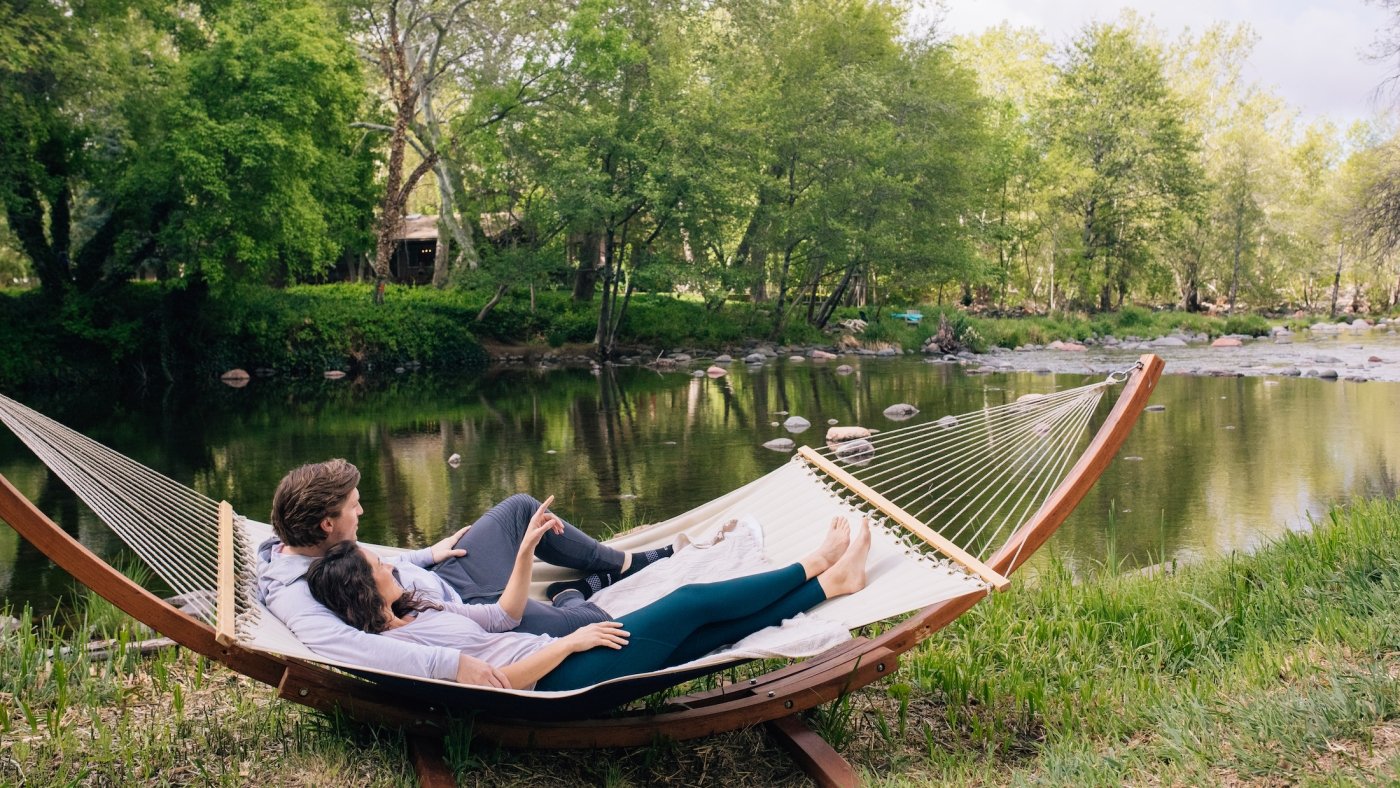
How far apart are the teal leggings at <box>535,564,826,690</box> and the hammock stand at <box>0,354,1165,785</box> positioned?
7 centimetres

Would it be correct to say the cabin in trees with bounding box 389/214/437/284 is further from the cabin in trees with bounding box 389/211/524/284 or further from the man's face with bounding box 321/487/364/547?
the man's face with bounding box 321/487/364/547

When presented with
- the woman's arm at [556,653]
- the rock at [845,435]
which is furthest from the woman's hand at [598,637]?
the rock at [845,435]

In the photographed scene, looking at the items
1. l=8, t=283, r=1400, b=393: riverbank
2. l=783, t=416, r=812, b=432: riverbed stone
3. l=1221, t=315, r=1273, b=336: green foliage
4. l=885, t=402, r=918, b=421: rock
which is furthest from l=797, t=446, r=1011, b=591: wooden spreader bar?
l=1221, t=315, r=1273, b=336: green foliage

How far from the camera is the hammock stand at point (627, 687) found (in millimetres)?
2570

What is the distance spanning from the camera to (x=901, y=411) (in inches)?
488

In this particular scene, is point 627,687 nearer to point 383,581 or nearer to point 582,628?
point 582,628

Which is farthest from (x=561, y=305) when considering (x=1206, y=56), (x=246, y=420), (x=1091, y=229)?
(x=1206, y=56)

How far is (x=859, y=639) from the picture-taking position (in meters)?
3.29

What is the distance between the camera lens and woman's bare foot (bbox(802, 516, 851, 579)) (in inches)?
121

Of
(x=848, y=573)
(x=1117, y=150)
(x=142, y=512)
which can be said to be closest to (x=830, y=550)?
(x=848, y=573)

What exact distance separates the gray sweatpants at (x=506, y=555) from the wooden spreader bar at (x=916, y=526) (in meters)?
0.84

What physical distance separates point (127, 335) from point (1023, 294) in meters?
28.8

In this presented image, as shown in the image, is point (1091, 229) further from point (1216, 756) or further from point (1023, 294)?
point (1216, 756)

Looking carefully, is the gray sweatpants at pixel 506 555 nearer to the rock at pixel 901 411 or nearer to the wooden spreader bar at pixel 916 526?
the wooden spreader bar at pixel 916 526
